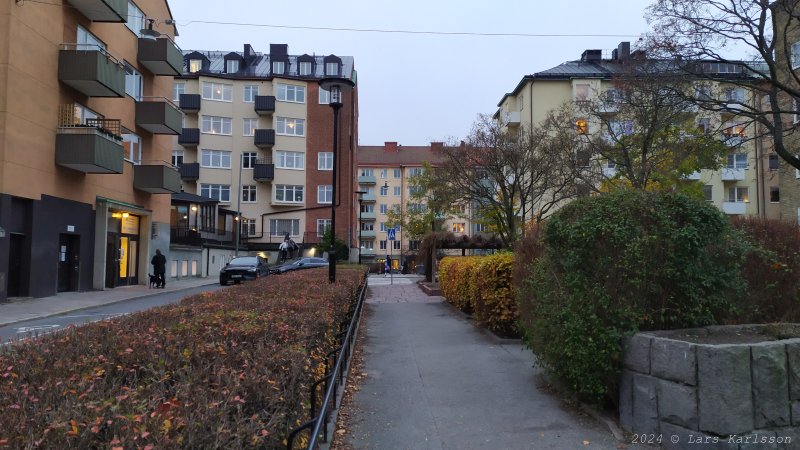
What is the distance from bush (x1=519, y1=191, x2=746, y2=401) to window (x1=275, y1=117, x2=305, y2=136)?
5055cm

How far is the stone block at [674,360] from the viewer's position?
4.43 metres

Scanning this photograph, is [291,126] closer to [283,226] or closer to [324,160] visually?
[324,160]

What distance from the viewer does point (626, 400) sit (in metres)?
5.18

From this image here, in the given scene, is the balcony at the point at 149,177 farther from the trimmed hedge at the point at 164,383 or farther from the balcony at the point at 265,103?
the balcony at the point at 265,103

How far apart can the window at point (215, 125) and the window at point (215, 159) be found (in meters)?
1.84

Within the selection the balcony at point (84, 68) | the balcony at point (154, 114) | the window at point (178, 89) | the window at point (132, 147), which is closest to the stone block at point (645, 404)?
the balcony at point (84, 68)

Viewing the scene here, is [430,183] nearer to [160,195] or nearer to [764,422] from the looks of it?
[160,195]

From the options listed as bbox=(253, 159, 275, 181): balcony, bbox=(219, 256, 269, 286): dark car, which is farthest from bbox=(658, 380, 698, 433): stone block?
bbox=(253, 159, 275, 181): balcony

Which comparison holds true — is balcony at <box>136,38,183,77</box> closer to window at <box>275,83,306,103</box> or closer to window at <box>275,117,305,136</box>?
window at <box>275,117,305,136</box>

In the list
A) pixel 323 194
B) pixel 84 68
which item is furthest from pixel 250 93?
pixel 84 68

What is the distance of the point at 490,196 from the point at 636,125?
608cm

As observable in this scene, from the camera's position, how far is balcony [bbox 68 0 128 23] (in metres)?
21.2

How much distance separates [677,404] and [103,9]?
23.7 m

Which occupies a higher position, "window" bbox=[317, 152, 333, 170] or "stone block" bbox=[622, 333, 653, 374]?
"window" bbox=[317, 152, 333, 170]
